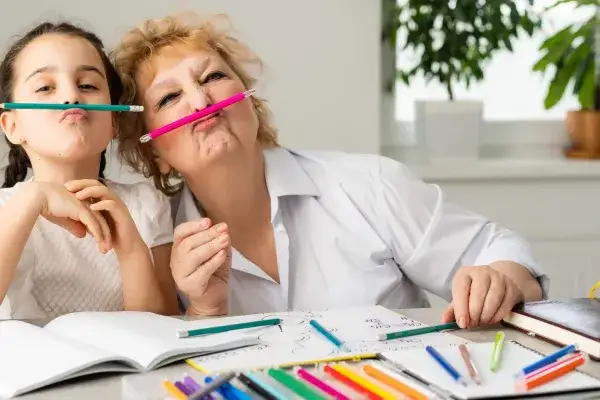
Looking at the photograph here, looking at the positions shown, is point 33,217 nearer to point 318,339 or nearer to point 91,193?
point 91,193

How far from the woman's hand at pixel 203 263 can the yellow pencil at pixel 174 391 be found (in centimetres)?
41

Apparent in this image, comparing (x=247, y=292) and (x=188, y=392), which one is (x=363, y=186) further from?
(x=188, y=392)

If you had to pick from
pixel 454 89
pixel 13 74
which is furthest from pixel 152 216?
pixel 454 89

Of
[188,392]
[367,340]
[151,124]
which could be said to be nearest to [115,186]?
[151,124]

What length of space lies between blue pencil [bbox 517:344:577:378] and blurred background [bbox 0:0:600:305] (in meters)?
1.49

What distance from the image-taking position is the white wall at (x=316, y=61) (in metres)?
2.46

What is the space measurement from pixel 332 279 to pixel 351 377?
0.67 metres

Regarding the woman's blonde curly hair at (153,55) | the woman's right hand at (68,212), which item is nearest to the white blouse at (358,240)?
the woman's blonde curly hair at (153,55)

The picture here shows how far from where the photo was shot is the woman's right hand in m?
1.22

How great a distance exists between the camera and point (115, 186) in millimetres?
1551

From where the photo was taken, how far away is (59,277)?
138cm

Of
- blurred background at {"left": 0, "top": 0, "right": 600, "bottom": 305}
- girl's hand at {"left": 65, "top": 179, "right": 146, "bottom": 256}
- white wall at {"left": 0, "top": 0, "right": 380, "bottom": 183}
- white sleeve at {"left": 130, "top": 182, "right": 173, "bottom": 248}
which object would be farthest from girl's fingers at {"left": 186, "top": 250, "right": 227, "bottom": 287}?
white wall at {"left": 0, "top": 0, "right": 380, "bottom": 183}

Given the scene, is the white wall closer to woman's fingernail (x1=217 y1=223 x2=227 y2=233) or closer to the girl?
the girl

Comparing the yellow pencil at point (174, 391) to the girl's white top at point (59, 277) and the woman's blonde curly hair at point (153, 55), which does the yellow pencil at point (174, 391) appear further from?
the woman's blonde curly hair at point (153, 55)
